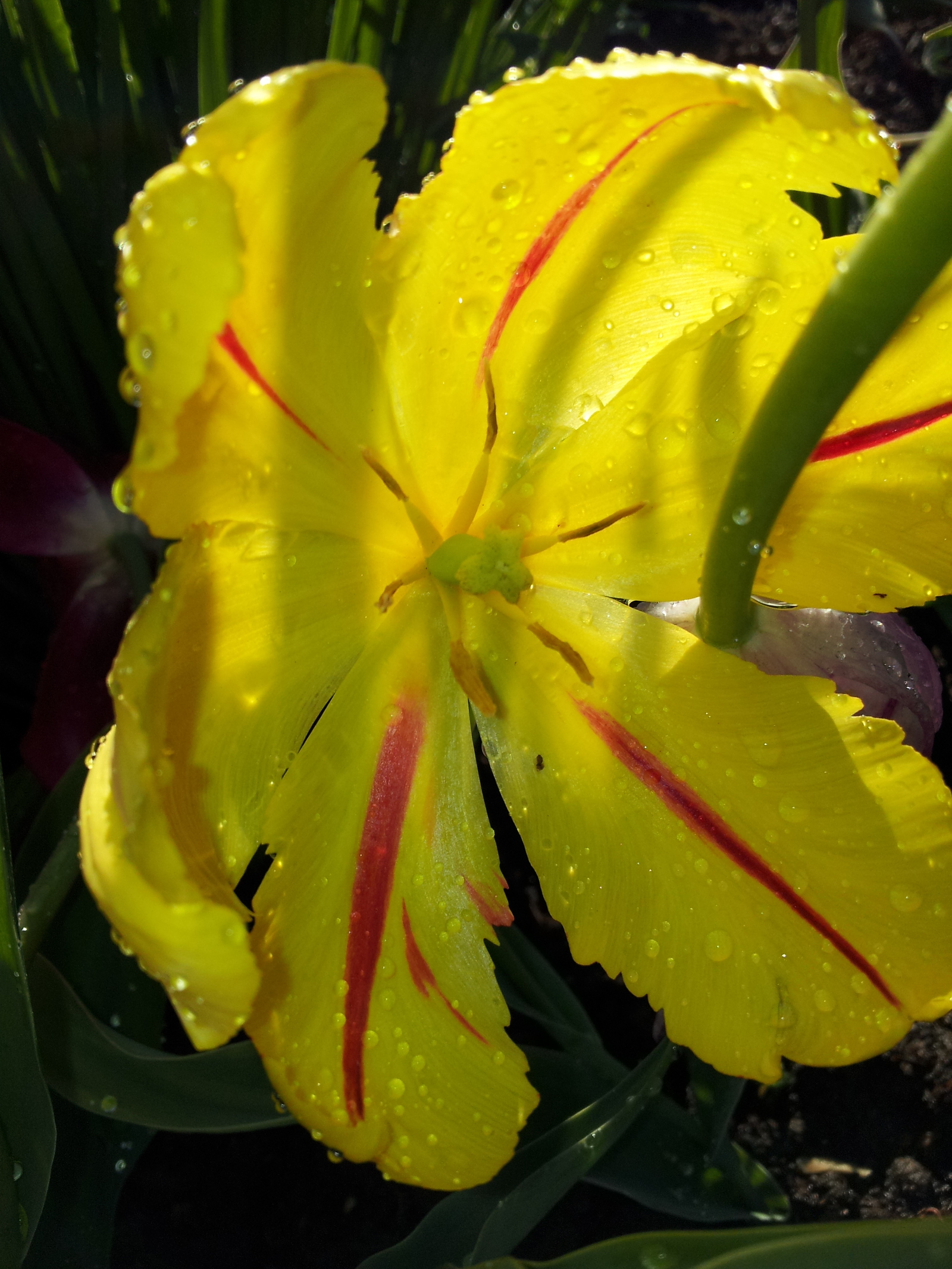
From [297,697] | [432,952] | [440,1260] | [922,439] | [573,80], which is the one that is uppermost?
[573,80]

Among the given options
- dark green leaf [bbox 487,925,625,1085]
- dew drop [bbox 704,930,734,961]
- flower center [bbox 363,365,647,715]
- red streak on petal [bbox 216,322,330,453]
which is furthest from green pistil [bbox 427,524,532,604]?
dark green leaf [bbox 487,925,625,1085]

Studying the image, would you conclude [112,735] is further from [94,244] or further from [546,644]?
[94,244]

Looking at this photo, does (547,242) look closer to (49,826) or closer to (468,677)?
(468,677)

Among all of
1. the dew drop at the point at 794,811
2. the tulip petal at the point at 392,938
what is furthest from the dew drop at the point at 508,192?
the dew drop at the point at 794,811

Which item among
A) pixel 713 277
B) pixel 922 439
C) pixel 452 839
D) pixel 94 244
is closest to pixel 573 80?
pixel 713 277

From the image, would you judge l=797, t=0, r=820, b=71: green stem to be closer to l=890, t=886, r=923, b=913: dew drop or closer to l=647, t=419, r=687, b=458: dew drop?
l=647, t=419, r=687, b=458: dew drop

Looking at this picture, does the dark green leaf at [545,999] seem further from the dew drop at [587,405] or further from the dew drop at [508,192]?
the dew drop at [508,192]
